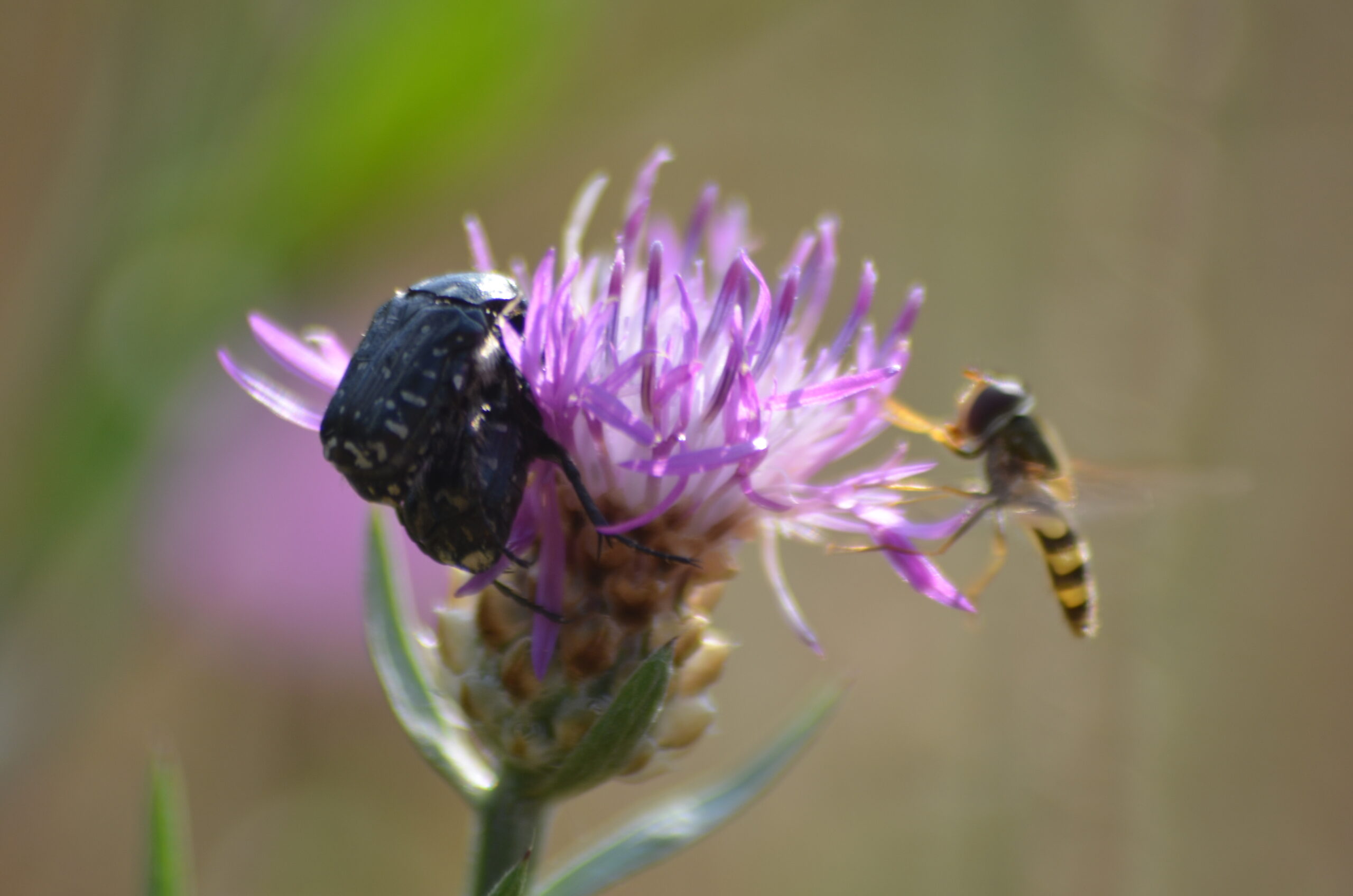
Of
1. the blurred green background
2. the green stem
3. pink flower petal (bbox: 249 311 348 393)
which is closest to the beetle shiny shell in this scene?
pink flower petal (bbox: 249 311 348 393)

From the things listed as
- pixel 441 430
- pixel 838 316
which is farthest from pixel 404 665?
pixel 838 316

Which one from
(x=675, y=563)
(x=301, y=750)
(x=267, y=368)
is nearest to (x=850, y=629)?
(x=301, y=750)

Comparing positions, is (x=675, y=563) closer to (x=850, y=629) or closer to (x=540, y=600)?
(x=540, y=600)

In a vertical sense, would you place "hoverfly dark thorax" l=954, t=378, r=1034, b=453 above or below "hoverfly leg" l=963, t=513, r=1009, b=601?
above

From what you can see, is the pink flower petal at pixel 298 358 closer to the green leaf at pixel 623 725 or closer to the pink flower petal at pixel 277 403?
the pink flower petal at pixel 277 403

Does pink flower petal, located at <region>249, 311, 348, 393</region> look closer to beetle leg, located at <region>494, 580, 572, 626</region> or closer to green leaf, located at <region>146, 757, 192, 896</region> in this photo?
beetle leg, located at <region>494, 580, 572, 626</region>

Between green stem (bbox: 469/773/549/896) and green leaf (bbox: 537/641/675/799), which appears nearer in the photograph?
green leaf (bbox: 537/641/675/799)
